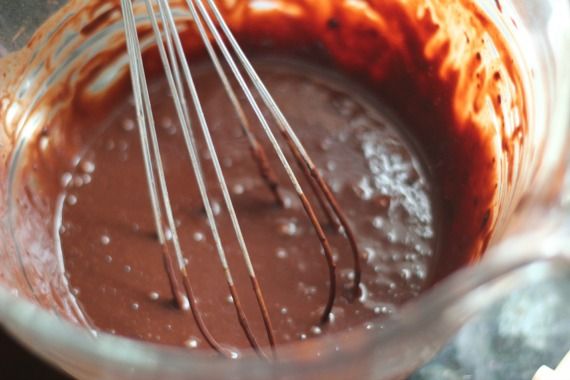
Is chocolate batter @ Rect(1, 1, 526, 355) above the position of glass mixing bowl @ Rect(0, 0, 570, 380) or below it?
below

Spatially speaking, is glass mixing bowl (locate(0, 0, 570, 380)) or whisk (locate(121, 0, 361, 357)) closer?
glass mixing bowl (locate(0, 0, 570, 380))

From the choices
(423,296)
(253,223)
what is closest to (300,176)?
(253,223)

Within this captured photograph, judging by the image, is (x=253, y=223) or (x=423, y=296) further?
(x=253, y=223)

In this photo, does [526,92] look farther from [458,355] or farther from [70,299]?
[70,299]

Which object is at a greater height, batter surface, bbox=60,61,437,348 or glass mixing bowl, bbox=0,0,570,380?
glass mixing bowl, bbox=0,0,570,380

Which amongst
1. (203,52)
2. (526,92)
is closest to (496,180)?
(526,92)

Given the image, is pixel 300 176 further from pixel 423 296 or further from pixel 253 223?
pixel 423 296
